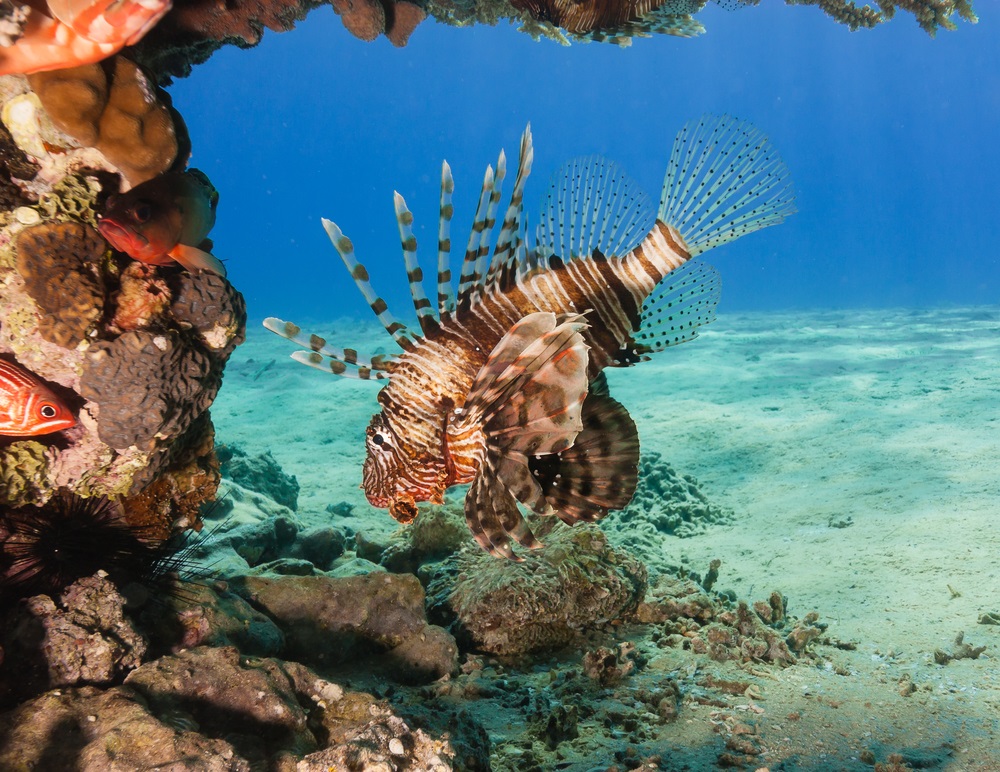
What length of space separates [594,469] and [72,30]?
2700 mm

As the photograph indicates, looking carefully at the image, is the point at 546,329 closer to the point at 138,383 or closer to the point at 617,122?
the point at 138,383

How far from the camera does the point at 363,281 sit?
122 inches

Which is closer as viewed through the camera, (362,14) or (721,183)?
(721,183)

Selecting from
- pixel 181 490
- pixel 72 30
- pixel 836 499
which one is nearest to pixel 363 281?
pixel 181 490

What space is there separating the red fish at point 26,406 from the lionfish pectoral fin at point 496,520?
166 centimetres

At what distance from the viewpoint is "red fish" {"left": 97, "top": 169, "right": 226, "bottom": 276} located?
2.09 meters

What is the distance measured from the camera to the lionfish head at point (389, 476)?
2854 mm

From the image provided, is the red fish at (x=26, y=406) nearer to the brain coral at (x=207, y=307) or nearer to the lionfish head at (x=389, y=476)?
the brain coral at (x=207, y=307)

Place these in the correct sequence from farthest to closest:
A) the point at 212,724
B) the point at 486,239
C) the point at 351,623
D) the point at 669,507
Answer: the point at 669,507 → the point at 351,623 → the point at 486,239 → the point at 212,724

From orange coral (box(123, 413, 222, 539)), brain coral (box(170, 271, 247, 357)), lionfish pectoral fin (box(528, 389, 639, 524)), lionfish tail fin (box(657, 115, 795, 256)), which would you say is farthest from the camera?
lionfish tail fin (box(657, 115, 795, 256))

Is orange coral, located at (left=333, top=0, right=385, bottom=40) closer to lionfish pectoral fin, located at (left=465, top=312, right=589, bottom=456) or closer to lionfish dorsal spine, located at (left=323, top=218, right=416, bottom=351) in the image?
lionfish dorsal spine, located at (left=323, top=218, right=416, bottom=351)

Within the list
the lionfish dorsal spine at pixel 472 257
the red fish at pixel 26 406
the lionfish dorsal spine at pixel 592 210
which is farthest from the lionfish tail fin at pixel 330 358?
the lionfish dorsal spine at pixel 592 210

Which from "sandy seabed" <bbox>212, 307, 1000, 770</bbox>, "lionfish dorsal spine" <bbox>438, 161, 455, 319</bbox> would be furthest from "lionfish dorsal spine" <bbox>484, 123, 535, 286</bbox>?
"sandy seabed" <bbox>212, 307, 1000, 770</bbox>

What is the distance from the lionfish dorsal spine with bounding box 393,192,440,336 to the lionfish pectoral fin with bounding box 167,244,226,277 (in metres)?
0.92
